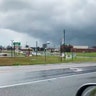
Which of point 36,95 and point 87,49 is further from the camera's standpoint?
point 87,49

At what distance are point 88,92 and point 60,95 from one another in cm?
802

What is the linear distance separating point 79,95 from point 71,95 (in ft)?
28.5

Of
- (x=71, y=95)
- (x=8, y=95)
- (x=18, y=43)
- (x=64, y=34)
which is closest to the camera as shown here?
(x=8, y=95)

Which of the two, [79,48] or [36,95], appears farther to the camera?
[79,48]

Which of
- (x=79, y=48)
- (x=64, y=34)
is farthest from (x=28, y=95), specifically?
(x=79, y=48)

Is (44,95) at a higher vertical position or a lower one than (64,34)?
lower

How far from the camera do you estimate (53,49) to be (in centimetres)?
15800

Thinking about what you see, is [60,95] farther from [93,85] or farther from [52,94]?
[93,85]

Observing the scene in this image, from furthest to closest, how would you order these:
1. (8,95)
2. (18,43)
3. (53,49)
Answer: (53,49), (18,43), (8,95)

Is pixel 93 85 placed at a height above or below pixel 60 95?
above

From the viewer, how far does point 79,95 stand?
4.05m

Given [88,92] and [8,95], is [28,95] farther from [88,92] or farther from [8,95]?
[88,92]

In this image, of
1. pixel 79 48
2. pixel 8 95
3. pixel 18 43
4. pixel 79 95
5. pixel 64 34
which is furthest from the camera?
pixel 79 48

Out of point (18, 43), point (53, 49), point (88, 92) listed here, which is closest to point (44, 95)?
point (88, 92)
